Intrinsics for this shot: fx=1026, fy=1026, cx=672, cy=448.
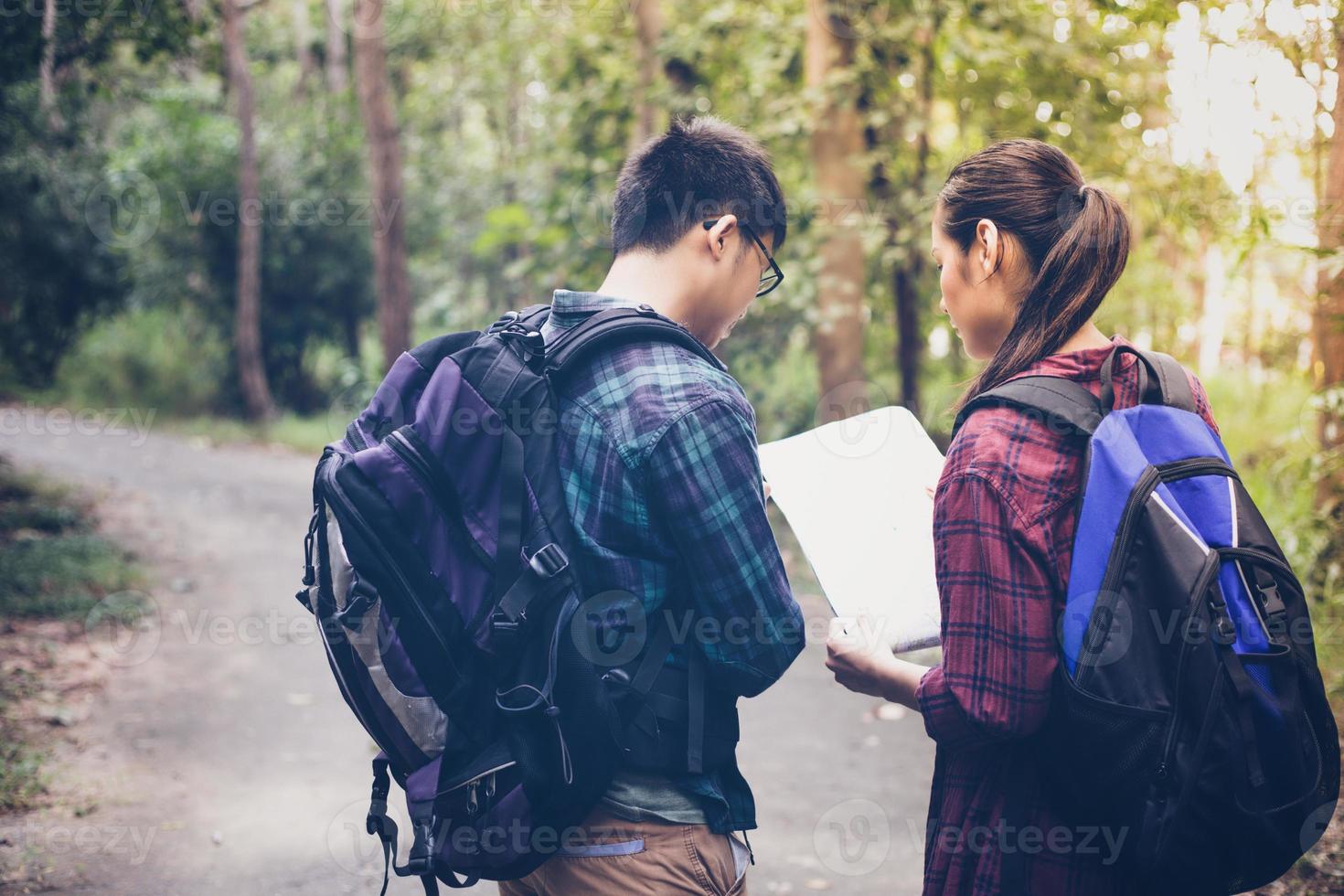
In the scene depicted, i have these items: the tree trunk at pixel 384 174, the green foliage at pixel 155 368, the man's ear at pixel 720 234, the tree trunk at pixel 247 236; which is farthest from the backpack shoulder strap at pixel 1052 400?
the green foliage at pixel 155 368

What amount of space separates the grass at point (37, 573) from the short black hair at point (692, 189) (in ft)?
12.1

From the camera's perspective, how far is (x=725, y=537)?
1.66m

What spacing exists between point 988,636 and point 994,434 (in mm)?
308

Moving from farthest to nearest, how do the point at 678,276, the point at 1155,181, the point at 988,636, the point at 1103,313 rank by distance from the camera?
the point at 1103,313, the point at 1155,181, the point at 678,276, the point at 988,636

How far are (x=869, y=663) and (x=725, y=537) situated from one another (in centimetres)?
35

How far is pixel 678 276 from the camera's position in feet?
6.09

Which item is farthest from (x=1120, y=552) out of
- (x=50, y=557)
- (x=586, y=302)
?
(x=50, y=557)

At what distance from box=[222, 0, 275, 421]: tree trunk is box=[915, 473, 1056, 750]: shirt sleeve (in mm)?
13008

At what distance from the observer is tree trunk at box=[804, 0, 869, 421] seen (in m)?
6.73

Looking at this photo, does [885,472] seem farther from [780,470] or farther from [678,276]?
[678,276]

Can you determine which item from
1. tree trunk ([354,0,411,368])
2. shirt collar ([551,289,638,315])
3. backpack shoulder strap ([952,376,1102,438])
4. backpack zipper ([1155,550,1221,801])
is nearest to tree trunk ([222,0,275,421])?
tree trunk ([354,0,411,368])

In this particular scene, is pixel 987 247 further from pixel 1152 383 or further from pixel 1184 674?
pixel 1184 674

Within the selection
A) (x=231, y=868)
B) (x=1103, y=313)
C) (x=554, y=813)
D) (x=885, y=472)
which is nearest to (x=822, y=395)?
(x=1103, y=313)

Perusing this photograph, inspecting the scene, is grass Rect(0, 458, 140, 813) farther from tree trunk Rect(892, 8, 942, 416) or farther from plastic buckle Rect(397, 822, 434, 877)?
tree trunk Rect(892, 8, 942, 416)
